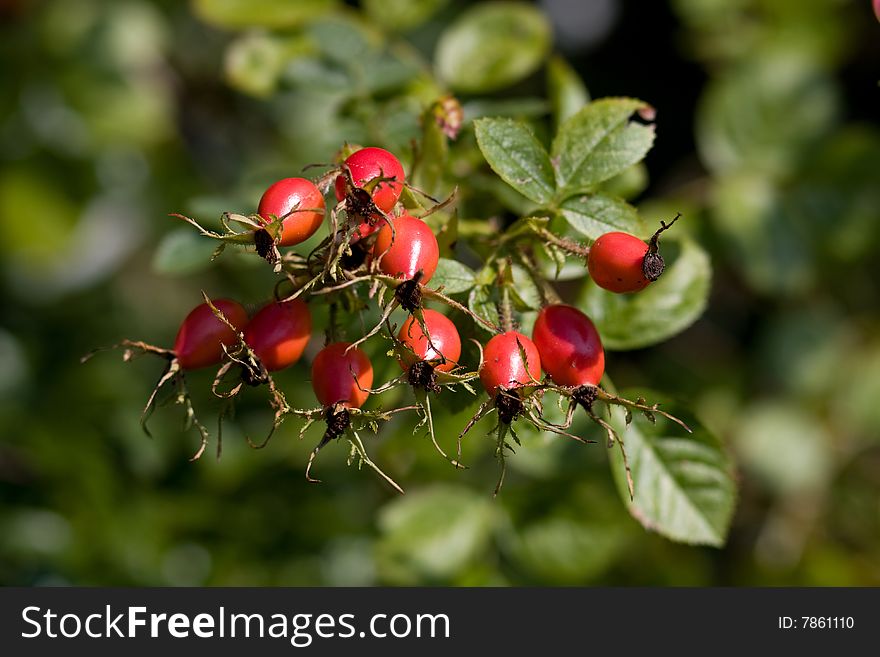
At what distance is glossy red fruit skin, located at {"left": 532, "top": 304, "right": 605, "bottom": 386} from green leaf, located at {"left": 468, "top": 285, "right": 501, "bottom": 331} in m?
0.10

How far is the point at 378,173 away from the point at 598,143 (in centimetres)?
58

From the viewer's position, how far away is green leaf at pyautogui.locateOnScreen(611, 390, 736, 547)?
2.04 metres

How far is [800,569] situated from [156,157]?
3509 millimetres

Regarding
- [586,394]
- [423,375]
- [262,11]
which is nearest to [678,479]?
[586,394]

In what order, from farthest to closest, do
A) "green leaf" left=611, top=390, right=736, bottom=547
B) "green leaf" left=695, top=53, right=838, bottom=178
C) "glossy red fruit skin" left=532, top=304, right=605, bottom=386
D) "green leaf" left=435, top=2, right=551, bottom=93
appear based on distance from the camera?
"green leaf" left=695, top=53, right=838, bottom=178 < "green leaf" left=435, top=2, right=551, bottom=93 < "green leaf" left=611, top=390, right=736, bottom=547 < "glossy red fruit skin" left=532, top=304, right=605, bottom=386

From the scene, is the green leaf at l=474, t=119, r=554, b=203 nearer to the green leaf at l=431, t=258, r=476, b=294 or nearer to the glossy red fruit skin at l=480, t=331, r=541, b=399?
the green leaf at l=431, t=258, r=476, b=294

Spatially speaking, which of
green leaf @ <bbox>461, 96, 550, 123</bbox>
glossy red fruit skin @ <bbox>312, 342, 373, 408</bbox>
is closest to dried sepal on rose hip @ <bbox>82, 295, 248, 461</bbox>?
glossy red fruit skin @ <bbox>312, 342, 373, 408</bbox>

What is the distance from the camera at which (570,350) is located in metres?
1.56

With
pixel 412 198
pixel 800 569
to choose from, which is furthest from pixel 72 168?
pixel 800 569

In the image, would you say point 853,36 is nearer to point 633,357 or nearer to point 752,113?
point 752,113

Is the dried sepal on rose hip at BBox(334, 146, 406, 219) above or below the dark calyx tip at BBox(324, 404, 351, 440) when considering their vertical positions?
above

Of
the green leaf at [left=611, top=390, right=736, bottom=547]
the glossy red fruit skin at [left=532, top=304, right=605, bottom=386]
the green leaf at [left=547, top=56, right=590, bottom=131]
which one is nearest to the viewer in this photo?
the glossy red fruit skin at [left=532, top=304, right=605, bottom=386]

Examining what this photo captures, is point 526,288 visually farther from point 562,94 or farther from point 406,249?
point 562,94

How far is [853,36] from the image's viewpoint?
3.80 metres
